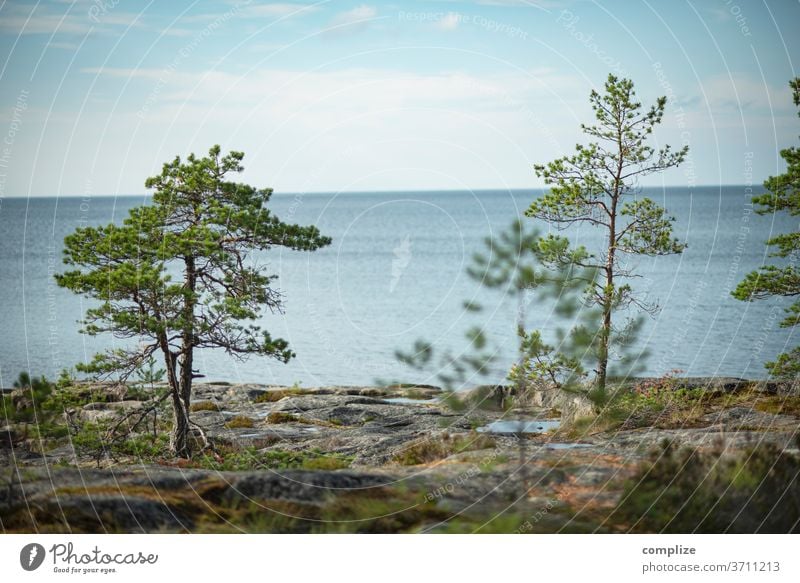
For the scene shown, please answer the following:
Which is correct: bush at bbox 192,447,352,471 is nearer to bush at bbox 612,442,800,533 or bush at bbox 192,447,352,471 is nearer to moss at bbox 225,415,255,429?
moss at bbox 225,415,255,429

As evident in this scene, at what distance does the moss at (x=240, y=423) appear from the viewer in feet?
60.7

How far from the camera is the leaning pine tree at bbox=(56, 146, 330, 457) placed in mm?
12875

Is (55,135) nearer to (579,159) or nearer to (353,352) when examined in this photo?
(579,159)

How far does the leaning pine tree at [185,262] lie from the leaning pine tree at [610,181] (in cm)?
418

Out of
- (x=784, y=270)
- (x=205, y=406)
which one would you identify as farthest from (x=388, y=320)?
(x=784, y=270)

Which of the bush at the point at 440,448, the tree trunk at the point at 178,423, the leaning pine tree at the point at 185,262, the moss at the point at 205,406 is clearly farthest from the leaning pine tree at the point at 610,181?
the moss at the point at 205,406

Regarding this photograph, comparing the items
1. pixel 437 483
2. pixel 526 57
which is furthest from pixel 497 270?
pixel 437 483

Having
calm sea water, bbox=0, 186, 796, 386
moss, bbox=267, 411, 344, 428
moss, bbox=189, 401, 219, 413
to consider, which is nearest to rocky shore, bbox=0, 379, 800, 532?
calm sea water, bbox=0, 186, 796, 386

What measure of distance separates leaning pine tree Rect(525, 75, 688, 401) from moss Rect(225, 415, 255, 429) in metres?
7.98

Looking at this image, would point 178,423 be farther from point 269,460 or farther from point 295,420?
point 295,420

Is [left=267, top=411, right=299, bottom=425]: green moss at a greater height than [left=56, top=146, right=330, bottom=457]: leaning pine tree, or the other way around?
[left=56, top=146, right=330, bottom=457]: leaning pine tree

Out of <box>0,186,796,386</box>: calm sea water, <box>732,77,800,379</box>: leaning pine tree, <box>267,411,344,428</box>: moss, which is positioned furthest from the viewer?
<box>0,186,796,386</box>: calm sea water

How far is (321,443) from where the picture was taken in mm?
15078

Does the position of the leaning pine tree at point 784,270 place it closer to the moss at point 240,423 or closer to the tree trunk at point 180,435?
the tree trunk at point 180,435
